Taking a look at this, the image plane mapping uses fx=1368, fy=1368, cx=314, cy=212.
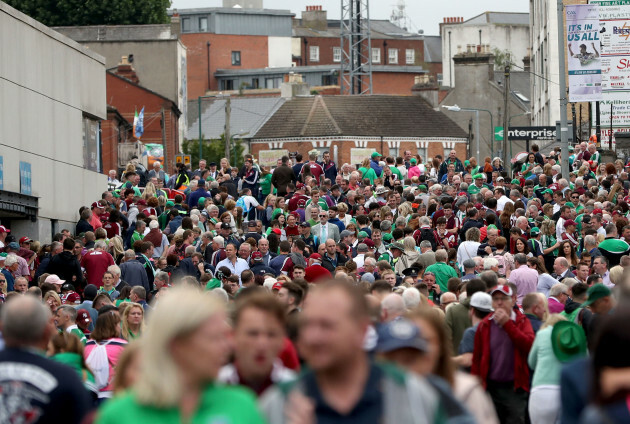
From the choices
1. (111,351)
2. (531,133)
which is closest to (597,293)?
(111,351)

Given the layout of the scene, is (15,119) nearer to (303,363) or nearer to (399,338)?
(303,363)

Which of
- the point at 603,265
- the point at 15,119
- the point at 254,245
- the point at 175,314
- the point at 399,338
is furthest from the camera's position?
the point at 15,119

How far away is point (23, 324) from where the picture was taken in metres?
6.77

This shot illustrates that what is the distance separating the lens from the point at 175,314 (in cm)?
543

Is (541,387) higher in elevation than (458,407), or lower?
lower

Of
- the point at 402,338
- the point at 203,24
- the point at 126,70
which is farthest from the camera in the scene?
the point at 203,24

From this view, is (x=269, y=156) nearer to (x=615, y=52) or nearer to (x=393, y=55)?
(x=615, y=52)

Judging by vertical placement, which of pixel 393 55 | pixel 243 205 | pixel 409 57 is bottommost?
pixel 243 205

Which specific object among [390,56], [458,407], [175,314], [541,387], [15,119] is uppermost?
[390,56]

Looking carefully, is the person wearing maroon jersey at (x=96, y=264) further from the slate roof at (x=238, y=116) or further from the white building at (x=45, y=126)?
the slate roof at (x=238, y=116)


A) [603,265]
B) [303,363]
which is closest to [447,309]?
[303,363]

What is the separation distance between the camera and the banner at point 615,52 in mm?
47156

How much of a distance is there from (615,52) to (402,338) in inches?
1687

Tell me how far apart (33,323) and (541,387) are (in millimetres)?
5616
